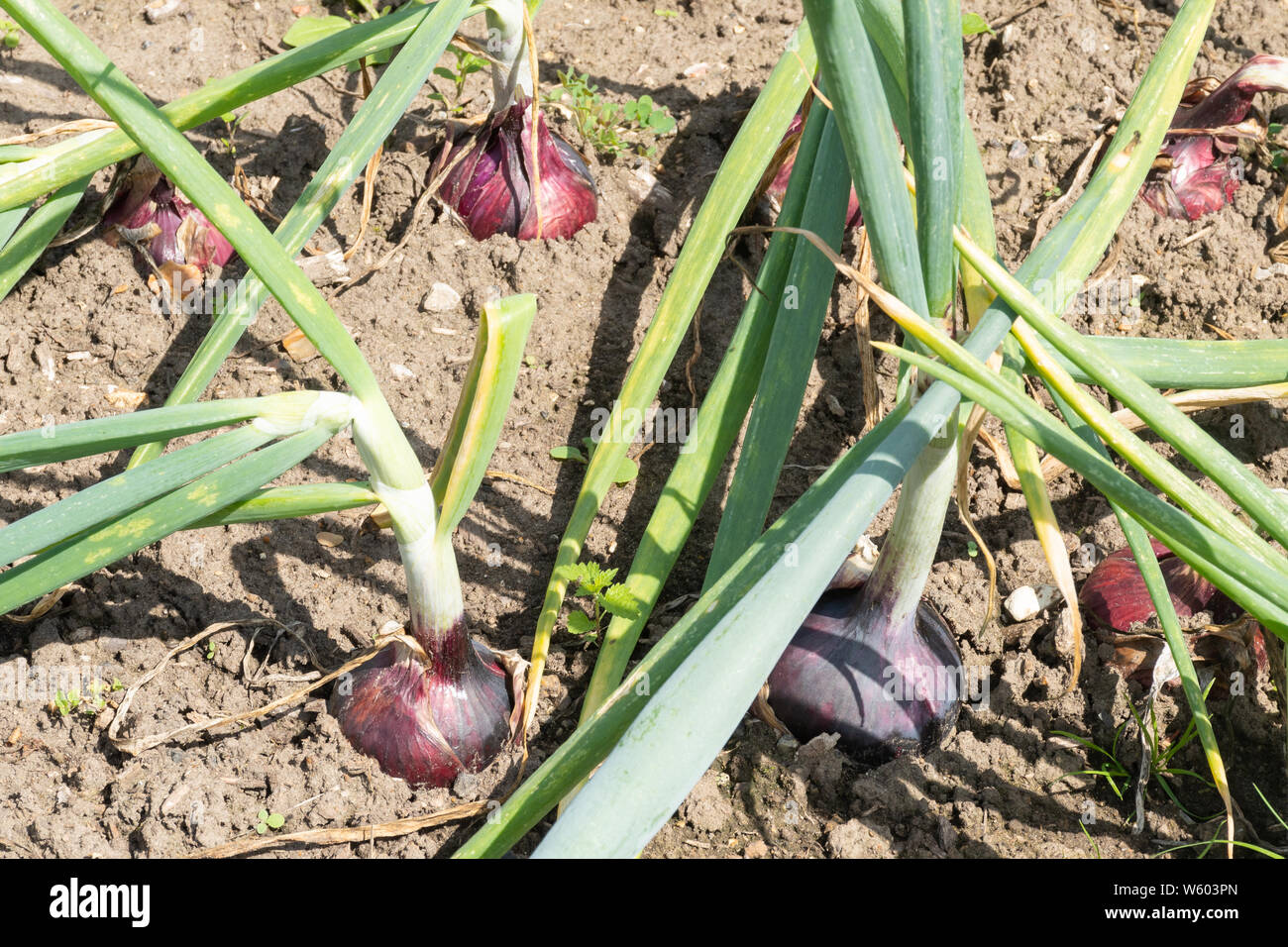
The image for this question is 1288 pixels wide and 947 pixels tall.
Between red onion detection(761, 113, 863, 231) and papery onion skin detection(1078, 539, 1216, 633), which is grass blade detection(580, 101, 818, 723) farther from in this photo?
papery onion skin detection(1078, 539, 1216, 633)

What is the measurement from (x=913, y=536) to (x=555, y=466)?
0.82 meters

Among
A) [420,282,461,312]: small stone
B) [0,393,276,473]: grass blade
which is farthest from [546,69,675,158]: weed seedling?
[0,393,276,473]: grass blade

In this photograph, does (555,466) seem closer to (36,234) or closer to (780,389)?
(780,389)

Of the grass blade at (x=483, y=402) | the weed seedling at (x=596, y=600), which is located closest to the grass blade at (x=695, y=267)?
the weed seedling at (x=596, y=600)

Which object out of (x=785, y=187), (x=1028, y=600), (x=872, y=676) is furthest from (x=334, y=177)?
(x=1028, y=600)

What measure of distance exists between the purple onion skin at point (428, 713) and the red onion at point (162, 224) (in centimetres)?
105

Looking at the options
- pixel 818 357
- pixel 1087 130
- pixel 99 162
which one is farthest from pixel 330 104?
pixel 1087 130

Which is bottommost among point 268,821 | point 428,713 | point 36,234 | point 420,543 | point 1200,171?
point 268,821

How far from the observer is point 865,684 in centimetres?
154

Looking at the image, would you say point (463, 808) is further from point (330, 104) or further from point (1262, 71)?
point (1262, 71)

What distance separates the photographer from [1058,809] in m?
1.54

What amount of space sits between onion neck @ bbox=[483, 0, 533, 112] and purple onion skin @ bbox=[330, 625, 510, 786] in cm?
115

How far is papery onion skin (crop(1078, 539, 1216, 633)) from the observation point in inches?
65.4

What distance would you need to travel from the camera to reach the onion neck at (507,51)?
1913mm
